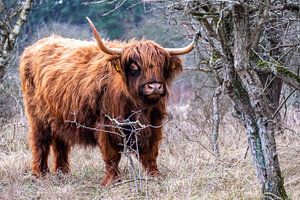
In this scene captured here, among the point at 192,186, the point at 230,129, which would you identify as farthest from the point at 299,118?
the point at 192,186

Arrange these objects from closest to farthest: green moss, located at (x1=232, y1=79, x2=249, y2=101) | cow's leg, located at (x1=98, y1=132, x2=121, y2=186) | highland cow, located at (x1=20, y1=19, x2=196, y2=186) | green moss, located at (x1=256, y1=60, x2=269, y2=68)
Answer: green moss, located at (x1=232, y1=79, x2=249, y2=101)
green moss, located at (x1=256, y1=60, x2=269, y2=68)
highland cow, located at (x1=20, y1=19, x2=196, y2=186)
cow's leg, located at (x1=98, y1=132, x2=121, y2=186)

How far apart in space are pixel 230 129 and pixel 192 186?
4.04 meters

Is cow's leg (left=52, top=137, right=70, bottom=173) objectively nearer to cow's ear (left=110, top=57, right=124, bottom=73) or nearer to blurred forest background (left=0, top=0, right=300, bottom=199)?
blurred forest background (left=0, top=0, right=300, bottom=199)

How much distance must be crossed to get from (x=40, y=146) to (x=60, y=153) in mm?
249

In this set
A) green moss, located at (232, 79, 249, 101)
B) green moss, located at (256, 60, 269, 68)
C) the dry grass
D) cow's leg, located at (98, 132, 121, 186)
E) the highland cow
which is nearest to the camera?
green moss, located at (232, 79, 249, 101)

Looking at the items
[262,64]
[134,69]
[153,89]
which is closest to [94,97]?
[134,69]

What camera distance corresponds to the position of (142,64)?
673 cm

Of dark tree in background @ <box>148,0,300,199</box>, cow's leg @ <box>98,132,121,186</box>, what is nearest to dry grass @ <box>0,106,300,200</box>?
cow's leg @ <box>98,132,121,186</box>

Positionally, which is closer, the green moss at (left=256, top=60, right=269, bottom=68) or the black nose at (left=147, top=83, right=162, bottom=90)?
the green moss at (left=256, top=60, right=269, bottom=68)

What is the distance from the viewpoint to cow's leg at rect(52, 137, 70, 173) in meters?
8.05

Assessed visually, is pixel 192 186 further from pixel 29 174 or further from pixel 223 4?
pixel 29 174

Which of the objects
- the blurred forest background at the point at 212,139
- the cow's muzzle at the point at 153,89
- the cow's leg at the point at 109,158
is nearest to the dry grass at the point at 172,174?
the blurred forest background at the point at 212,139

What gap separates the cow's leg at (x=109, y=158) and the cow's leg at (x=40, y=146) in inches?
49.1

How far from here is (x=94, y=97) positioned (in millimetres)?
7070
